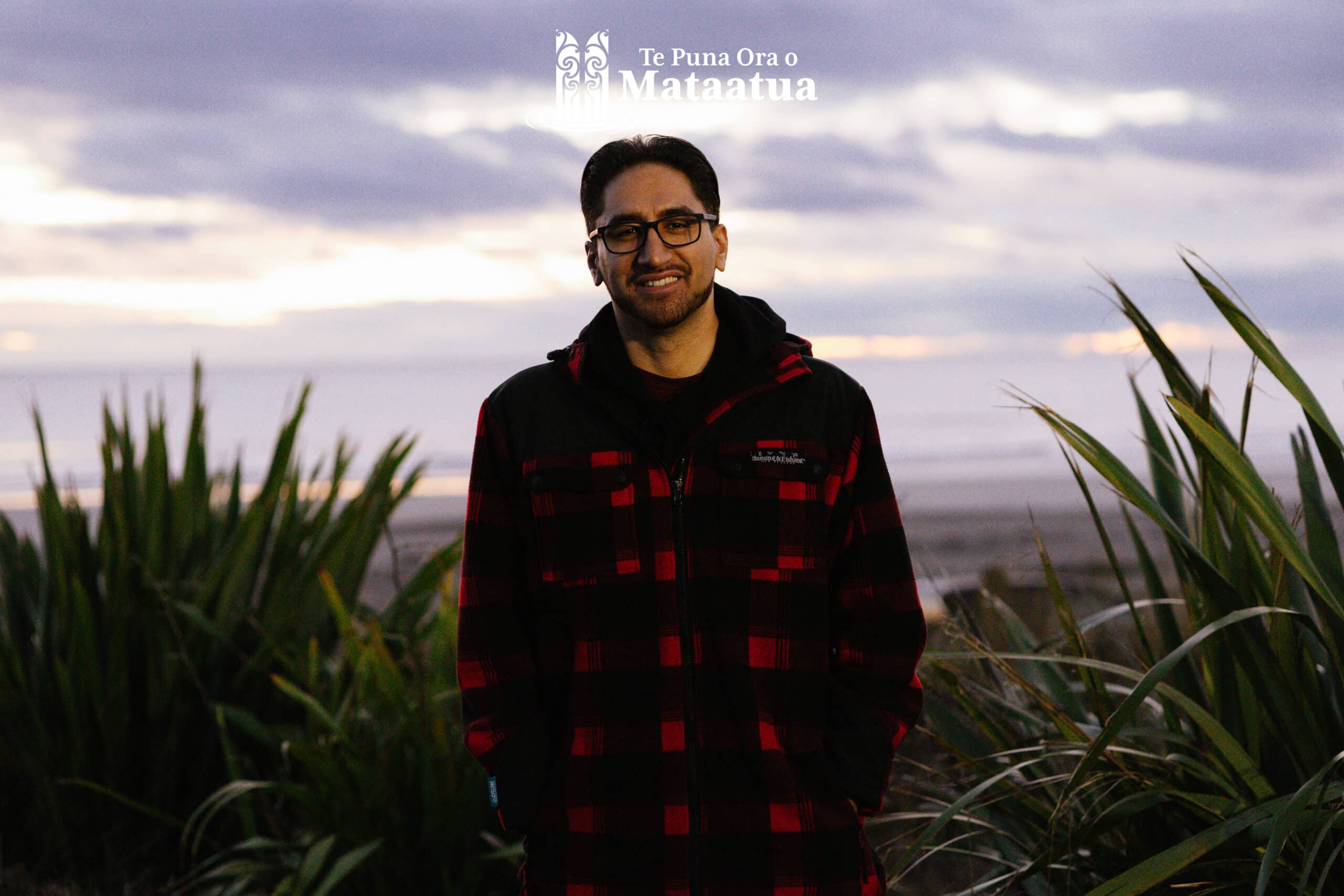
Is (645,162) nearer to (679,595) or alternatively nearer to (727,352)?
(727,352)

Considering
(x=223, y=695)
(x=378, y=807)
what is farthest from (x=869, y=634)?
(x=223, y=695)

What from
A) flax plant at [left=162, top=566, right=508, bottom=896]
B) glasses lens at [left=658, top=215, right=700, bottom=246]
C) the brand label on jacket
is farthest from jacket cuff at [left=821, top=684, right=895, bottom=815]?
→ flax plant at [left=162, top=566, right=508, bottom=896]

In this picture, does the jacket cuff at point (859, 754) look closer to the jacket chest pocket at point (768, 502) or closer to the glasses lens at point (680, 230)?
the jacket chest pocket at point (768, 502)

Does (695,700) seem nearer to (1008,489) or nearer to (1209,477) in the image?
(1209,477)

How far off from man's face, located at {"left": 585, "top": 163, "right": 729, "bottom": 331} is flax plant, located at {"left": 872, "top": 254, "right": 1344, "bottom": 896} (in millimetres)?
699

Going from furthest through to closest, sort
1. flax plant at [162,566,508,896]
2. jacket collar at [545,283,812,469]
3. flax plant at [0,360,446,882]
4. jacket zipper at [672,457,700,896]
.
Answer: flax plant at [0,360,446,882] → flax plant at [162,566,508,896] → jacket collar at [545,283,812,469] → jacket zipper at [672,457,700,896]

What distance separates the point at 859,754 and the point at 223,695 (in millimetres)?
2875

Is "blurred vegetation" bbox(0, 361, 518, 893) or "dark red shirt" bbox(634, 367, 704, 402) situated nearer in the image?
"dark red shirt" bbox(634, 367, 704, 402)

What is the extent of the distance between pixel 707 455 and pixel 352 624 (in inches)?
78.7

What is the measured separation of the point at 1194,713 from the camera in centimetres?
224

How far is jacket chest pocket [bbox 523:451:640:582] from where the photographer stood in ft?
6.84

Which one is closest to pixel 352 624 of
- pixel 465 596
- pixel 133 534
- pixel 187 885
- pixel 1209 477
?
pixel 187 885

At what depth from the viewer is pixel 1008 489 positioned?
25.6 meters

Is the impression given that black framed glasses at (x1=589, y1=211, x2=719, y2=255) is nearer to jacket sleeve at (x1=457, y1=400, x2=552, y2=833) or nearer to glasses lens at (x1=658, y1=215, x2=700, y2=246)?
glasses lens at (x1=658, y1=215, x2=700, y2=246)
